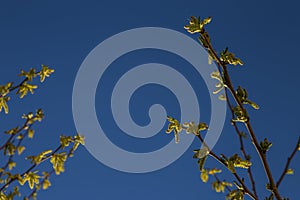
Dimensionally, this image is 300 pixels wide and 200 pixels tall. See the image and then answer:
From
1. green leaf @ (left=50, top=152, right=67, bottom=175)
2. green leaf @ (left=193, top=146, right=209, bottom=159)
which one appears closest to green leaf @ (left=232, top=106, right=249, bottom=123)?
green leaf @ (left=193, top=146, right=209, bottom=159)

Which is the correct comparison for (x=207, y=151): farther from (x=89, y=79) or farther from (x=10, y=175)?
(x=89, y=79)

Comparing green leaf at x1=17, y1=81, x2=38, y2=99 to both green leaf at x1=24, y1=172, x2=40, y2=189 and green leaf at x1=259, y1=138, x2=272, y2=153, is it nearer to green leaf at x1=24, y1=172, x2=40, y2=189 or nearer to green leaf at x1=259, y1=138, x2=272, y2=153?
green leaf at x1=24, y1=172, x2=40, y2=189

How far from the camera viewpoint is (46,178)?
1945 mm

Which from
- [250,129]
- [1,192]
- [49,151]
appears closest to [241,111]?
[250,129]

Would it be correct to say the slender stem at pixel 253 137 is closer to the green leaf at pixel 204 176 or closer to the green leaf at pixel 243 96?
the green leaf at pixel 243 96

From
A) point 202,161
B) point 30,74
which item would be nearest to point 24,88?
point 30,74

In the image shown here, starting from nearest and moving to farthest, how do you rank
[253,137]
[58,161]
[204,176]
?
[253,137] < [204,176] < [58,161]

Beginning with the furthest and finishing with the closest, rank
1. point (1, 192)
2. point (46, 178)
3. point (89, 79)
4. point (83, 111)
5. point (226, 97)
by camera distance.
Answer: point (89, 79) < point (83, 111) < point (46, 178) < point (1, 192) < point (226, 97)

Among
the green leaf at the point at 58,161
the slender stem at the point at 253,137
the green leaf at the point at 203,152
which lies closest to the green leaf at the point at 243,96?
the slender stem at the point at 253,137

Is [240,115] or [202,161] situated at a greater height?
[240,115]

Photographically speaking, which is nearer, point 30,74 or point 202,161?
point 202,161

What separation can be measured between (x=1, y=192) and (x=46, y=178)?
230 millimetres

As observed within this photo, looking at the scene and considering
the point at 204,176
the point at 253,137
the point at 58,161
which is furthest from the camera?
the point at 58,161

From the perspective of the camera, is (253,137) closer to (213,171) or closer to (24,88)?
(213,171)
